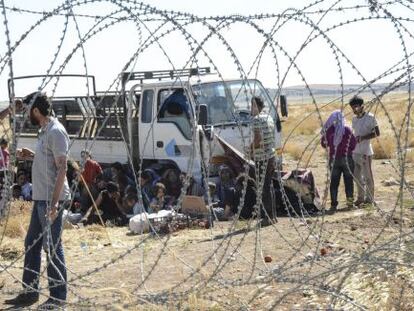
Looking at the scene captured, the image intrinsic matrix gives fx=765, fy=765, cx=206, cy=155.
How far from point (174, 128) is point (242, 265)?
385 centimetres

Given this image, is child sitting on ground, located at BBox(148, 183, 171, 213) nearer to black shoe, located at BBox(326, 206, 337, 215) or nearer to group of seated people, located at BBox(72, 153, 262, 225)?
group of seated people, located at BBox(72, 153, 262, 225)

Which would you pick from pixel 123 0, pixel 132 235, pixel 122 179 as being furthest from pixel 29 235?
pixel 122 179

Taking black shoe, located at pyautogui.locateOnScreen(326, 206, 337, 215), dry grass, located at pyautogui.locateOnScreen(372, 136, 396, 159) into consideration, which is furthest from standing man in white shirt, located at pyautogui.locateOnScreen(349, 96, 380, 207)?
dry grass, located at pyautogui.locateOnScreen(372, 136, 396, 159)

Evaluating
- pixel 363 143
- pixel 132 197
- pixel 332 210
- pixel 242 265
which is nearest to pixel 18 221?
pixel 132 197

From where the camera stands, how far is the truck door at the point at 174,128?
408 inches

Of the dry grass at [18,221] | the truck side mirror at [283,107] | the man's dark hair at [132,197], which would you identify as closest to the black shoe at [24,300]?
the dry grass at [18,221]

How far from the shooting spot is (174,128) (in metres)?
10.4

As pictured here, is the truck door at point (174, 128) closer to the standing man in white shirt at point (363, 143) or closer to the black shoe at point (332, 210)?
the black shoe at point (332, 210)

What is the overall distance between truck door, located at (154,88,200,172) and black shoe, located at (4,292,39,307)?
4.75 meters

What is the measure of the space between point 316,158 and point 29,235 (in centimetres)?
1594

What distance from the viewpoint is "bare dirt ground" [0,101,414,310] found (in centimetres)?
443

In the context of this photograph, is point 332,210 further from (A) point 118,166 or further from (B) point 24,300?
(B) point 24,300

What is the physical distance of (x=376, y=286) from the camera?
5094mm

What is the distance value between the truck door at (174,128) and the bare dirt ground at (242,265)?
1.41m
